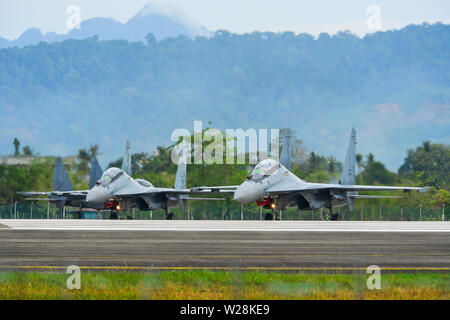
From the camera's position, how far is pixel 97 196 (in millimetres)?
52719

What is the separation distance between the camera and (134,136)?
19938 centimetres

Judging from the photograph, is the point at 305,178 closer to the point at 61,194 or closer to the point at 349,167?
the point at 349,167

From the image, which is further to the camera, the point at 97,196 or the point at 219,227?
the point at 97,196

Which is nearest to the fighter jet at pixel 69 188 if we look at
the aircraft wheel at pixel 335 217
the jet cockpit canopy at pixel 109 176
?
the jet cockpit canopy at pixel 109 176

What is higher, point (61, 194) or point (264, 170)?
point (264, 170)

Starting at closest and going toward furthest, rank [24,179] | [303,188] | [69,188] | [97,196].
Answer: [303,188] < [97,196] < [69,188] < [24,179]

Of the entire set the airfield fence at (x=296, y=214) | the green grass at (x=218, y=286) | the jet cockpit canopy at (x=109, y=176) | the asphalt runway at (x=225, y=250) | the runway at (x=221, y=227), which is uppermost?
the jet cockpit canopy at (x=109, y=176)

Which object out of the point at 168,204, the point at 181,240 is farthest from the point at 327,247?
the point at 168,204

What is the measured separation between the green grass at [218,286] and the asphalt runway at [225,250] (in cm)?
138

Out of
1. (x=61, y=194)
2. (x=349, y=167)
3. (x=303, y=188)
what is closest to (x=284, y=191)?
(x=303, y=188)

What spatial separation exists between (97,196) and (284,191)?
14.6 meters

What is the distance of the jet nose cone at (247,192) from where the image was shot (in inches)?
1809

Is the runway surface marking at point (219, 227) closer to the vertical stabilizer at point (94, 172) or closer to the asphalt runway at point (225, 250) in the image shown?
the asphalt runway at point (225, 250)
